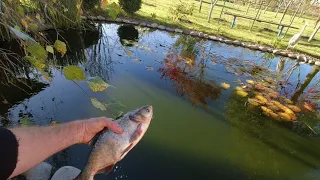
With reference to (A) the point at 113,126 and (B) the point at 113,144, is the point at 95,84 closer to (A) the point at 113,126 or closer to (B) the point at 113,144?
(A) the point at 113,126

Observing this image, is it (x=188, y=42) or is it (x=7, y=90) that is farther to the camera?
(x=188, y=42)

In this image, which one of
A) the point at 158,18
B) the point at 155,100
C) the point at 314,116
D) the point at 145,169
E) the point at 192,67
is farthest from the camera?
the point at 158,18

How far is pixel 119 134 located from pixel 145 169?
7.58 feet

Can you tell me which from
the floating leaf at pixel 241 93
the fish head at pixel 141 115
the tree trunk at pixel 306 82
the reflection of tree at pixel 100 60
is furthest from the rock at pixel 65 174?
the tree trunk at pixel 306 82

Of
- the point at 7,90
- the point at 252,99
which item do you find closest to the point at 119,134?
the point at 7,90

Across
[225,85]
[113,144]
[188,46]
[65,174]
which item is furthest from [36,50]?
[188,46]

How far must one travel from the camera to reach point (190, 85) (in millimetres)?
6363

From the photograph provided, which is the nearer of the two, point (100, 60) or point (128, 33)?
point (100, 60)

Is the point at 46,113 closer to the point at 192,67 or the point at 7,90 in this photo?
the point at 7,90

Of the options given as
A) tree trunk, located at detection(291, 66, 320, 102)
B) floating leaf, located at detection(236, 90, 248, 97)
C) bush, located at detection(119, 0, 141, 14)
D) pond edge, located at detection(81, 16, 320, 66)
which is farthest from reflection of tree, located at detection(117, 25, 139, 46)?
tree trunk, located at detection(291, 66, 320, 102)

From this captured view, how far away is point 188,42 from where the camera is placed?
9.92 metres

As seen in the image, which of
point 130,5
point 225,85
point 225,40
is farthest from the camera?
point 130,5

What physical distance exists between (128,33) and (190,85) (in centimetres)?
453

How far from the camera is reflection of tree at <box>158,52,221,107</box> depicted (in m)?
5.89
